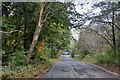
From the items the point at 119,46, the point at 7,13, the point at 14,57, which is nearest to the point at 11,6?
the point at 7,13

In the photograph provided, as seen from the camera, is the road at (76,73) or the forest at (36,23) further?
the forest at (36,23)

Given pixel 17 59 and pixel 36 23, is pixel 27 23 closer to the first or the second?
pixel 36 23

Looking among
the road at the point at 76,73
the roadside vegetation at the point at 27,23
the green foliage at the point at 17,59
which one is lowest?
the road at the point at 76,73

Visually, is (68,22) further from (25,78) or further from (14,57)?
(25,78)

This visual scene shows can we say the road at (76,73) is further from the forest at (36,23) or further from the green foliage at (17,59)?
the green foliage at (17,59)

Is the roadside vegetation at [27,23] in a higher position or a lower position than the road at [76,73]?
higher

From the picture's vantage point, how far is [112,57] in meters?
32.0

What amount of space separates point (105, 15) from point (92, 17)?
1.73 meters

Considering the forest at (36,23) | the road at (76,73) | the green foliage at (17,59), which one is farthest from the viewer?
the forest at (36,23)

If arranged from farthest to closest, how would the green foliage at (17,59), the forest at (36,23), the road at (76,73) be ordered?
the forest at (36,23) < the green foliage at (17,59) < the road at (76,73)

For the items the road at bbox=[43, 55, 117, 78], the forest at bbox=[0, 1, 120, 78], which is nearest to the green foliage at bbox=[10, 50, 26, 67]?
the forest at bbox=[0, 1, 120, 78]

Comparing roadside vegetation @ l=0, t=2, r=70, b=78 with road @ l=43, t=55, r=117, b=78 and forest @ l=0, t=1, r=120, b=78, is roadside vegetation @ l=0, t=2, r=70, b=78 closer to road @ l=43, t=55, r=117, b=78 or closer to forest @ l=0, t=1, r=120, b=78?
forest @ l=0, t=1, r=120, b=78

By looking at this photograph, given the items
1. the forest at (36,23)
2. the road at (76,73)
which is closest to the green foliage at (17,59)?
the forest at (36,23)

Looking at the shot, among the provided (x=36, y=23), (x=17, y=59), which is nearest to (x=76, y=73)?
(x=17, y=59)
